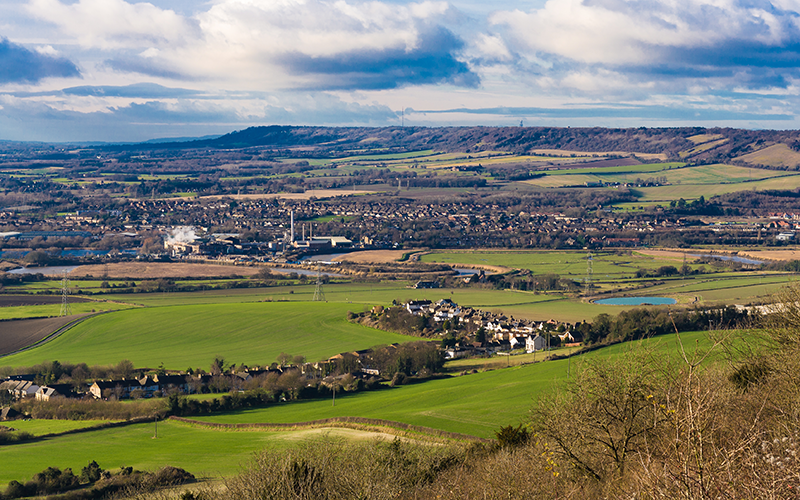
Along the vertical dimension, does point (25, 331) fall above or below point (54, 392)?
above

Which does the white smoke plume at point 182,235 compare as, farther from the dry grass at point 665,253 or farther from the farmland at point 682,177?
the farmland at point 682,177

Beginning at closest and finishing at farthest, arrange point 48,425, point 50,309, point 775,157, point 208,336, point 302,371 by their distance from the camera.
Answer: point 48,425
point 302,371
point 208,336
point 50,309
point 775,157

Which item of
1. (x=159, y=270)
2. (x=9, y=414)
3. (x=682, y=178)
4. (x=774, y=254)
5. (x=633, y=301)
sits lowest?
(x=9, y=414)

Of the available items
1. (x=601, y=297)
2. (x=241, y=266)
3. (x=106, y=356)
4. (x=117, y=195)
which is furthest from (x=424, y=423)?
(x=117, y=195)

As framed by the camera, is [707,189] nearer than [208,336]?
No

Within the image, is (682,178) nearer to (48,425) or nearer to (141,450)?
(48,425)

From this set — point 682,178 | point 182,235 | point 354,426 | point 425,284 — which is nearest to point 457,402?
point 354,426

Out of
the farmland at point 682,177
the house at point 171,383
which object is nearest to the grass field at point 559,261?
the house at point 171,383

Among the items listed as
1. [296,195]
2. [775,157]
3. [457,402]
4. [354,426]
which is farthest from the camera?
[775,157]
